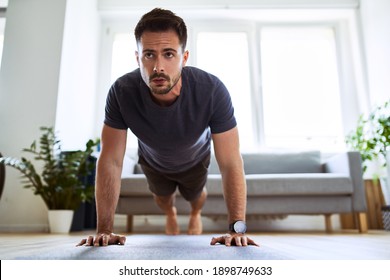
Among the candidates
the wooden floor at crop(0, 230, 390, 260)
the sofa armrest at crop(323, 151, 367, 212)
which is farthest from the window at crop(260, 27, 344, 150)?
the wooden floor at crop(0, 230, 390, 260)

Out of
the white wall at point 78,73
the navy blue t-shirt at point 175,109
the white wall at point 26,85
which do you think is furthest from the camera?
the white wall at point 78,73

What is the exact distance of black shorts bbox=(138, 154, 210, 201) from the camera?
109 centimetres

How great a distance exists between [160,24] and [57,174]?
3.88 ft

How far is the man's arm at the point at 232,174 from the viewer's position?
726 millimetres

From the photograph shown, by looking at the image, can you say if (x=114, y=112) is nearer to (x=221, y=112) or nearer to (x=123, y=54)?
(x=221, y=112)

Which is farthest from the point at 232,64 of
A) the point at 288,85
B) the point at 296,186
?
the point at 296,186

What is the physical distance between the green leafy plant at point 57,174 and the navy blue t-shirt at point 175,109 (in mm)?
910

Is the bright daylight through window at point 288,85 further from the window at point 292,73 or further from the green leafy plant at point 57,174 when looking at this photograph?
the green leafy plant at point 57,174

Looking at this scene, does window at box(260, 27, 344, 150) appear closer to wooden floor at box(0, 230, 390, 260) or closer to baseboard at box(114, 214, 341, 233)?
baseboard at box(114, 214, 341, 233)

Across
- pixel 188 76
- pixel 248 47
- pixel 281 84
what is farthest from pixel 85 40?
pixel 281 84

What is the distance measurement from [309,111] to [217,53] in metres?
0.87

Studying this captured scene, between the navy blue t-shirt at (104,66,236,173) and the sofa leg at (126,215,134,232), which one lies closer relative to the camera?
the navy blue t-shirt at (104,66,236,173)

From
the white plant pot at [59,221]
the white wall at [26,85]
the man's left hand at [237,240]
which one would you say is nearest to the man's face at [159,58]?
the man's left hand at [237,240]

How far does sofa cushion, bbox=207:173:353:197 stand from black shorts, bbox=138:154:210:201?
310mm
